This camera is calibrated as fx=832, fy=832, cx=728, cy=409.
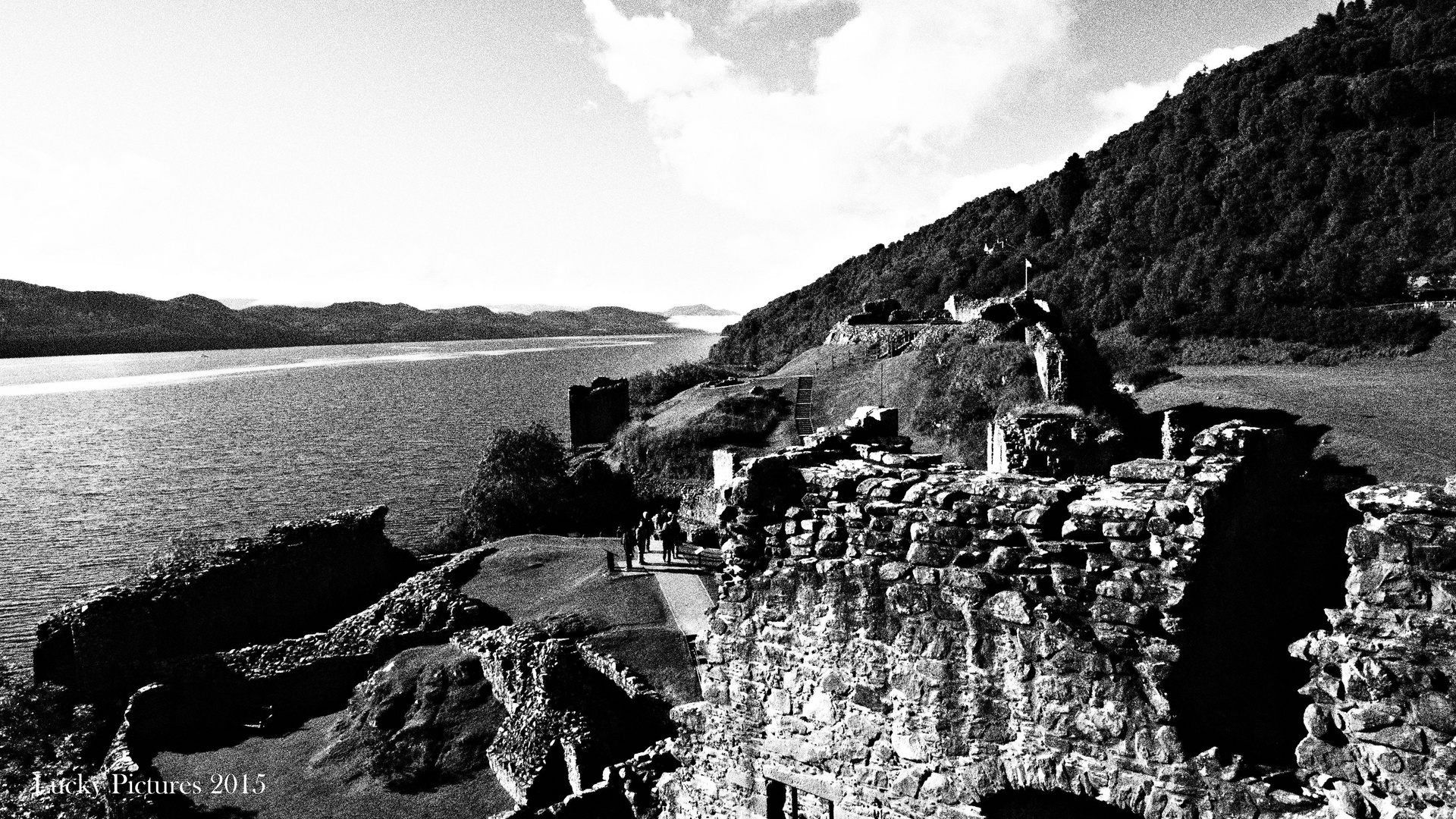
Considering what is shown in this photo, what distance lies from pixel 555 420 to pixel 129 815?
70.4m

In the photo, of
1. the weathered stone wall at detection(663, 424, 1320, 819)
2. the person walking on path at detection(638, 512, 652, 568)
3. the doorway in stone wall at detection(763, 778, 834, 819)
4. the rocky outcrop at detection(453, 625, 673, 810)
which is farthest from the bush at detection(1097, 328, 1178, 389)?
the doorway in stone wall at detection(763, 778, 834, 819)

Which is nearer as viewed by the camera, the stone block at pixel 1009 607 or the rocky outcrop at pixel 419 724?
the stone block at pixel 1009 607

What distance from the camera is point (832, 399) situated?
124 feet

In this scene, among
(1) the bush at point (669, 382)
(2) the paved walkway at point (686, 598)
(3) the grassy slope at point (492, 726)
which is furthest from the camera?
(1) the bush at point (669, 382)

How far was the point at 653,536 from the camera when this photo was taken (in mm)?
28359

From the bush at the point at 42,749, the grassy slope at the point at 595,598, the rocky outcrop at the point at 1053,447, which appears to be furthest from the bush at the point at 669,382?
the bush at the point at 42,749

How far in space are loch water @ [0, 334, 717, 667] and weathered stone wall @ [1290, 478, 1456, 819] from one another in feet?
121

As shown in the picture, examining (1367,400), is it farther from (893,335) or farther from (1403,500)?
(1403,500)

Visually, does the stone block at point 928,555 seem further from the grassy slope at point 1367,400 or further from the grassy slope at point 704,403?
the grassy slope at point 704,403

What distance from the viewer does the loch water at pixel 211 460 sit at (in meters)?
43.6

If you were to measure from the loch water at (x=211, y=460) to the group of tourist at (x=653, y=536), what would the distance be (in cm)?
2115

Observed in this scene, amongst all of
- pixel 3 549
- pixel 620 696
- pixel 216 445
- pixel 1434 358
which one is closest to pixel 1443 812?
pixel 620 696

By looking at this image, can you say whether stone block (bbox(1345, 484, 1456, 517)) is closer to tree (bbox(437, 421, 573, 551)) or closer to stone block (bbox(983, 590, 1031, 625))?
stone block (bbox(983, 590, 1031, 625))

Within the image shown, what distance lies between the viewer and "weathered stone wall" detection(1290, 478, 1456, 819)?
4691 mm
